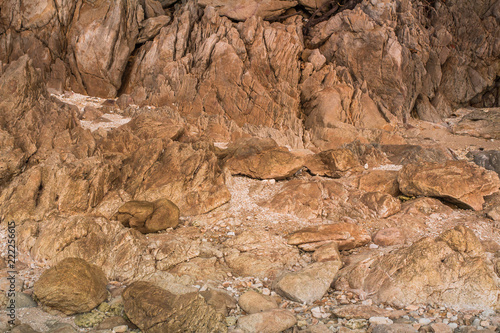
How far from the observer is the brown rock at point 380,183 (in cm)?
1256

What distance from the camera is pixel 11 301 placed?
6.57m

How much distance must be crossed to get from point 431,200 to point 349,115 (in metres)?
13.8

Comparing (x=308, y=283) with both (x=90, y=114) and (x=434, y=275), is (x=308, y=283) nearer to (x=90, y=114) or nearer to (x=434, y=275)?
(x=434, y=275)

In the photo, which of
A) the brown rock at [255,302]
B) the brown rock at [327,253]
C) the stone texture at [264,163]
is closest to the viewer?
the brown rock at [255,302]

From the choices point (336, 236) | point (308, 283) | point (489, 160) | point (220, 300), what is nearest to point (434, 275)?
point (308, 283)

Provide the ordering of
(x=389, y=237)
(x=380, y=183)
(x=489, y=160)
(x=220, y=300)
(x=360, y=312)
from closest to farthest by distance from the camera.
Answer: (x=360, y=312), (x=220, y=300), (x=389, y=237), (x=380, y=183), (x=489, y=160)

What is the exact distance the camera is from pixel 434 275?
6.95 metres

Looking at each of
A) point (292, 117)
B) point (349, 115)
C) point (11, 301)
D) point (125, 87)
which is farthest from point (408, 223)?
point (125, 87)

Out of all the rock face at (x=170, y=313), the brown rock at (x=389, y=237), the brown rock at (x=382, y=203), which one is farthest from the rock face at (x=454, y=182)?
the rock face at (x=170, y=313)

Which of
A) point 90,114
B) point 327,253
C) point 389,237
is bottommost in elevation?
point 90,114

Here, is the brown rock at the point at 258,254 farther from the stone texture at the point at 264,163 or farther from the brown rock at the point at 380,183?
the brown rock at the point at 380,183

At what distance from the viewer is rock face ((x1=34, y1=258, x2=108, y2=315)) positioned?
6469mm

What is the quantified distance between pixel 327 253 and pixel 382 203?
352 cm

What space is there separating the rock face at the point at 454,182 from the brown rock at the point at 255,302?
22.4ft
